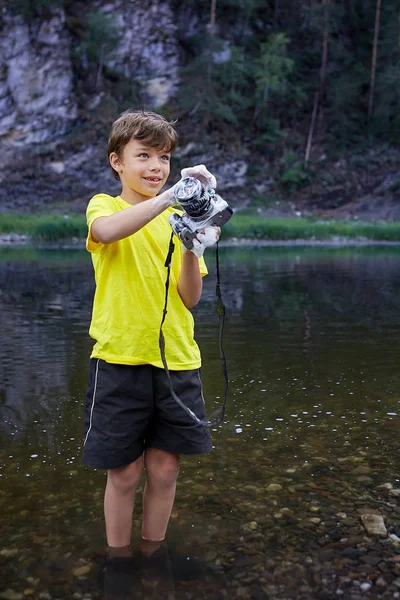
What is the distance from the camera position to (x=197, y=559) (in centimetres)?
304

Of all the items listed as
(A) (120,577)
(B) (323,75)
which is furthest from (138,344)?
(B) (323,75)

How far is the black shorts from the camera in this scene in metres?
2.80

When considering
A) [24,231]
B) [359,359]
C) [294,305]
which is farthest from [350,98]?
[359,359]

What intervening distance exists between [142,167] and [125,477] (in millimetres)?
1306

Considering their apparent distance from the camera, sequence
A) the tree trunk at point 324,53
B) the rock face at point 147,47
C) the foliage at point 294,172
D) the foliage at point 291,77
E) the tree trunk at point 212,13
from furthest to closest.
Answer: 1. the tree trunk at point 324,53
2. the tree trunk at point 212,13
3. the rock face at point 147,47
4. the foliage at point 291,77
5. the foliage at point 294,172

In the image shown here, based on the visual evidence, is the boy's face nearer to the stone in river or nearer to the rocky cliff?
the stone in river

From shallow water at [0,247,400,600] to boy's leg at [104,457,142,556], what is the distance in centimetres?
12

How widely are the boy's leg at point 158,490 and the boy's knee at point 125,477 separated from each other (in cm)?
8

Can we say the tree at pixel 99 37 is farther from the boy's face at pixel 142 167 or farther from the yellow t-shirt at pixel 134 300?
the yellow t-shirt at pixel 134 300

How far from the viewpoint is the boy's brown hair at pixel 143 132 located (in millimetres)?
2852

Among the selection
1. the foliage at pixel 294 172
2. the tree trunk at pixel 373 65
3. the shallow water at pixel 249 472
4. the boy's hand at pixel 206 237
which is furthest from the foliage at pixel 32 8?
the boy's hand at pixel 206 237

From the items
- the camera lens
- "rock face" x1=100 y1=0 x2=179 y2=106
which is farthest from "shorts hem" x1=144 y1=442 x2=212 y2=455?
"rock face" x1=100 y1=0 x2=179 y2=106

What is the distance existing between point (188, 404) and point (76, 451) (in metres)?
1.78

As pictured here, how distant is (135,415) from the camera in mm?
2820
